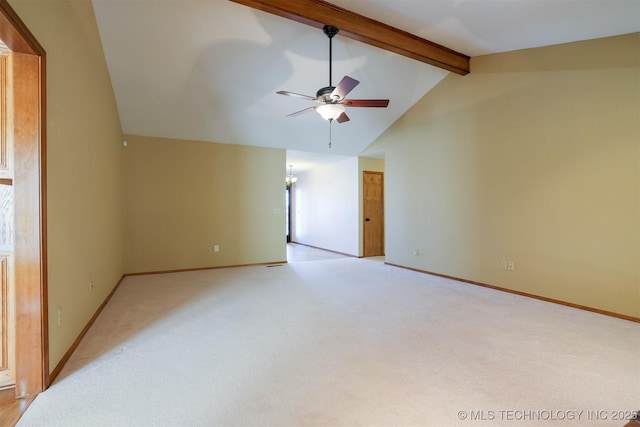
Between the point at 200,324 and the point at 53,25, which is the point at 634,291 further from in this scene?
the point at 53,25

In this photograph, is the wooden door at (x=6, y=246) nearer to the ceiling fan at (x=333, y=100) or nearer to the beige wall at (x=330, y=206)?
the ceiling fan at (x=333, y=100)

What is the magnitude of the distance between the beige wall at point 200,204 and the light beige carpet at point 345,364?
1.75m

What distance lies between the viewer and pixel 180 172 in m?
5.52

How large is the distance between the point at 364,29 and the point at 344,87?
1.05m

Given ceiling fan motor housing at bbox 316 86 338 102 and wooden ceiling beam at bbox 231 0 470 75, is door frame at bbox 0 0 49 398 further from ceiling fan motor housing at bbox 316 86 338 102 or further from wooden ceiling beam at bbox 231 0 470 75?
ceiling fan motor housing at bbox 316 86 338 102

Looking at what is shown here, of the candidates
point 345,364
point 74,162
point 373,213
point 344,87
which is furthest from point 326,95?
point 373,213

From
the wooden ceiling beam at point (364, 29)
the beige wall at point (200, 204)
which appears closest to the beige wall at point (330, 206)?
the beige wall at point (200, 204)

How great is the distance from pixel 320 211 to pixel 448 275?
4.54 meters

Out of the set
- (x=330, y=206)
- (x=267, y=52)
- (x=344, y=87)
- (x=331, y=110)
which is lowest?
(x=330, y=206)

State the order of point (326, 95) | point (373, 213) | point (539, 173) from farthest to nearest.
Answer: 1. point (373, 213)
2. point (539, 173)
3. point (326, 95)

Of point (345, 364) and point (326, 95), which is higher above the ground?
point (326, 95)

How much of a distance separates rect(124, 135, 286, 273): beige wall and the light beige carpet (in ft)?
5.74

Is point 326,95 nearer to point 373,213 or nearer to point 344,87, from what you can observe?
point 344,87

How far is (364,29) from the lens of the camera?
3.49 m
